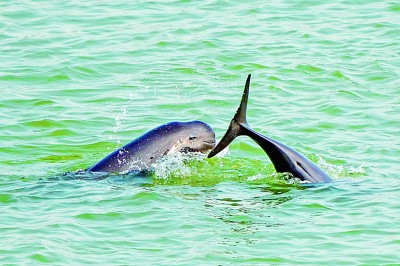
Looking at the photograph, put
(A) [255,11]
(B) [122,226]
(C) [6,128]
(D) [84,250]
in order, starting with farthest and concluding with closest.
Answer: (A) [255,11] < (C) [6,128] < (B) [122,226] < (D) [84,250]

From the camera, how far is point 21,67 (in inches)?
638

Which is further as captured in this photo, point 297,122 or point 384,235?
point 297,122

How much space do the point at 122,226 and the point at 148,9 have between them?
1025 centimetres

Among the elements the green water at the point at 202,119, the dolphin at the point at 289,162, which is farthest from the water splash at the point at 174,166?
the dolphin at the point at 289,162

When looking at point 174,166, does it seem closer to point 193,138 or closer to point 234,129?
point 193,138

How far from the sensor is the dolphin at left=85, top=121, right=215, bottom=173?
11188 millimetres

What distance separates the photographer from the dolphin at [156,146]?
1119 centimetres

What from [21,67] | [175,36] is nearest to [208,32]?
[175,36]

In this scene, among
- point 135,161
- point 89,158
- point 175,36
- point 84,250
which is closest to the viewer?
point 84,250

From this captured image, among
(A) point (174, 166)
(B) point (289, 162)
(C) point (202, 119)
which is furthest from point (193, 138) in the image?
(C) point (202, 119)

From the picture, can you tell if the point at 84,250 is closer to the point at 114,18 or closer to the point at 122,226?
the point at 122,226

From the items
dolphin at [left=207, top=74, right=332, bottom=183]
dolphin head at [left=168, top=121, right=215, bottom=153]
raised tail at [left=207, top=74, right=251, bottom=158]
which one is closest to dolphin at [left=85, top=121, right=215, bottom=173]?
dolphin head at [left=168, top=121, right=215, bottom=153]

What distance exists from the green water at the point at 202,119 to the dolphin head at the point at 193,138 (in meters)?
0.17

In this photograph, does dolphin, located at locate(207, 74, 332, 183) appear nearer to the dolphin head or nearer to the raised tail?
the raised tail
